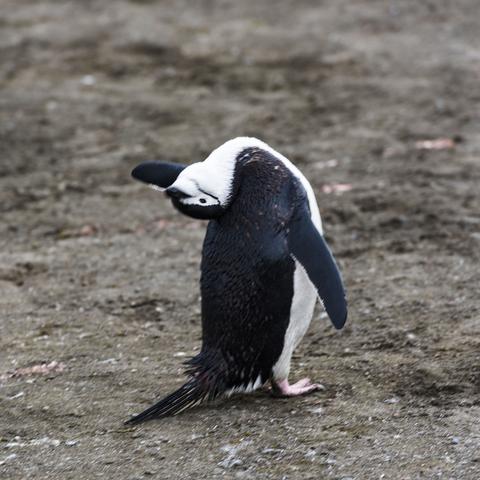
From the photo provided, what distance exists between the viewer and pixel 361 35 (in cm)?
944

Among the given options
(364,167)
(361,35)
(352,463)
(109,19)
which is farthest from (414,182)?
(109,19)

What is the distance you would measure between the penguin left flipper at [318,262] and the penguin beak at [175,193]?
0.35 meters

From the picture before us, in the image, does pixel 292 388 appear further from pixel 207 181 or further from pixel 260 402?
pixel 207 181

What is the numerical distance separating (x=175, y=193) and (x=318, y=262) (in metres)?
0.50

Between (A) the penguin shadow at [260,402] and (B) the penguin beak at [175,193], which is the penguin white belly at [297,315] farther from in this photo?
(B) the penguin beak at [175,193]

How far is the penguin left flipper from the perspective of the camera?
3.23m

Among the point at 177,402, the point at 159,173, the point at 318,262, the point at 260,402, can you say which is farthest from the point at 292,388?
the point at 159,173

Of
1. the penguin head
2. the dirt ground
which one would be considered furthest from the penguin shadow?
the penguin head

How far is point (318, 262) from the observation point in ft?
10.9

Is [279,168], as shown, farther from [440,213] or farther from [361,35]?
[361,35]

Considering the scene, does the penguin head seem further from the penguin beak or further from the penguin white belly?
the penguin white belly

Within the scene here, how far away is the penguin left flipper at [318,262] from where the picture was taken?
10.6 feet

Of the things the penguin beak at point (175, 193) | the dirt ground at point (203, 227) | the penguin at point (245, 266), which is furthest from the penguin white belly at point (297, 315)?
the penguin beak at point (175, 193)

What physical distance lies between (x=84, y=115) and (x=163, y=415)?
480 centimetres
